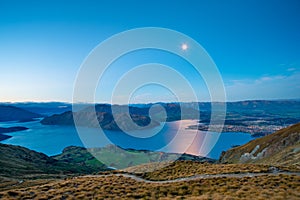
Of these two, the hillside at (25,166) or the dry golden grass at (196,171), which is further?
the hillside at (25,166)

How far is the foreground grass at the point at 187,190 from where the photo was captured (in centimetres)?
1614

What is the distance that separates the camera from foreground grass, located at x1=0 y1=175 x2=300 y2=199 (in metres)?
16.1

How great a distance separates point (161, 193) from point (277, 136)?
2756 inches

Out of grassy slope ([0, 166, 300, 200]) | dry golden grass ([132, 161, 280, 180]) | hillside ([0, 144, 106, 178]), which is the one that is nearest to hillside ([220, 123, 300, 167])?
dry golden grass ([132, 161, 280, 180])

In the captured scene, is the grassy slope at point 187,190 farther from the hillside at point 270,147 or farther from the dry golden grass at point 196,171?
the hillside at point 270,147

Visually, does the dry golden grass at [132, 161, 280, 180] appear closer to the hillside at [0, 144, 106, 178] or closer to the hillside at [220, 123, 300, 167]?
the hillside at [220, 123, 300, 167]

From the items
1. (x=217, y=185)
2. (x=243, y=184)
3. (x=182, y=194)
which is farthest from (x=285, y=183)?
(x=182, y=194)

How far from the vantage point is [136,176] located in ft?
87.3

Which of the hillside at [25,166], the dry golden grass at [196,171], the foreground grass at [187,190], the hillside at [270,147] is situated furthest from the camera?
the hillside at [25,166]

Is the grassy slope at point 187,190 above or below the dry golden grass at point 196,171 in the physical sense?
above

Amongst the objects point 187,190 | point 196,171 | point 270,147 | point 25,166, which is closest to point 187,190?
point 187,190

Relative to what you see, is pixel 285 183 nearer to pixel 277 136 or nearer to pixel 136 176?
pixel 136 176

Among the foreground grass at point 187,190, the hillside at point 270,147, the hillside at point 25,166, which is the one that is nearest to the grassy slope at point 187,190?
the foreground grass at point 187,190

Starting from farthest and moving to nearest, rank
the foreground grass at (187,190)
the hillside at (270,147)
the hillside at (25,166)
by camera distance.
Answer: the hillside at (25,166)
the hillside at (270,147)
the foreground grass at (187,190)
